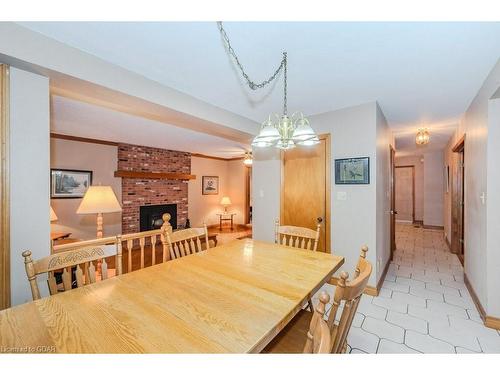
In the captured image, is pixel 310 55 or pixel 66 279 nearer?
pixel 66 279

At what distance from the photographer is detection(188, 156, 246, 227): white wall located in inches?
263

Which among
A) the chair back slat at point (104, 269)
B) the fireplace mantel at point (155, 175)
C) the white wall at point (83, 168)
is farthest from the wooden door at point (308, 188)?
the white wall at point (83, 168)

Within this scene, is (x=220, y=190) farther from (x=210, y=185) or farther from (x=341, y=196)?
(x=341, y=196)

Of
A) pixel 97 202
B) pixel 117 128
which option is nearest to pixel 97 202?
pixel 97 202

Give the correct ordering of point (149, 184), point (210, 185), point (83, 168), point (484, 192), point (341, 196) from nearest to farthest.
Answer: point (484, 192) → point (341, 196) → point (83, 168) → point (149, 184) → point (210, 185)

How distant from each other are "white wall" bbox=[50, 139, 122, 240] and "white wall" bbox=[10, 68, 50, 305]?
3111mm

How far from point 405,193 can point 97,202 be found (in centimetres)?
851

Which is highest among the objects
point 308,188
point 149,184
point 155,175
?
point 155,175

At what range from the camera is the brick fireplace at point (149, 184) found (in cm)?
505

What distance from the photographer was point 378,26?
1.37m

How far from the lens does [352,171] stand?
109 inches

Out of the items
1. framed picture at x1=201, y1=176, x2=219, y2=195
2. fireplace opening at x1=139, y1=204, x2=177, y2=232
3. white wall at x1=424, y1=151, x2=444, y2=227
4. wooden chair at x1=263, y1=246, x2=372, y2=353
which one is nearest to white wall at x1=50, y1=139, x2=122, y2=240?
fireplace opening at x1=139, y1=204, x2=177, y2=232

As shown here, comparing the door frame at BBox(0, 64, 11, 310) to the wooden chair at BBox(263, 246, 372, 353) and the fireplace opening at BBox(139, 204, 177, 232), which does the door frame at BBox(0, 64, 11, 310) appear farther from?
the fireplace opening at BBox(139, 204, 177, 232)
